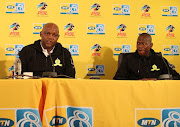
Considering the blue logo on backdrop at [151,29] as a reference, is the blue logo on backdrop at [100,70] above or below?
below

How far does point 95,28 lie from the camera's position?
12.8 ft

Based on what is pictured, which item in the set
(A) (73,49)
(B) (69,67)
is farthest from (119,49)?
(B) (69,67)

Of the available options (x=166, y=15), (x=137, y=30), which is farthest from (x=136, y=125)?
(x=166, y=15)

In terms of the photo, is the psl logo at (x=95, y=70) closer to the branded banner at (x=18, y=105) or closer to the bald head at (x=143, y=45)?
the bald head at (x=143, y=45)

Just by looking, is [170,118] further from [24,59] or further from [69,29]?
[69,29]

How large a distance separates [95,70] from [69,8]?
106cm

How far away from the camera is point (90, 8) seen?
390 cm

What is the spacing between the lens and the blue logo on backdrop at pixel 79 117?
64.6 inches

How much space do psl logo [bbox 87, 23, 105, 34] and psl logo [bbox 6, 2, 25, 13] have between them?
106cm

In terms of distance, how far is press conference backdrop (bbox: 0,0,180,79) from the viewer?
377 cm

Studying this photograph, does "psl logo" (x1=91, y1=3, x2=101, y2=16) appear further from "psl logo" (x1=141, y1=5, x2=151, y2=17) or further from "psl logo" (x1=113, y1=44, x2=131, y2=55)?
"psl logo" (x1=141, y1=5, x2=151, y2=17)

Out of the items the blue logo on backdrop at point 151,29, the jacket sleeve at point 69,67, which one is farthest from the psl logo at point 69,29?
the blue logo on backdrop at point 151,29

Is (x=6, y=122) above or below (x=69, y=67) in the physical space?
below

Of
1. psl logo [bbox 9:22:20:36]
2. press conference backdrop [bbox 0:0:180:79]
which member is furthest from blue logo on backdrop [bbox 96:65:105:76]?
psl logo [bbox 9:22:20:36]
